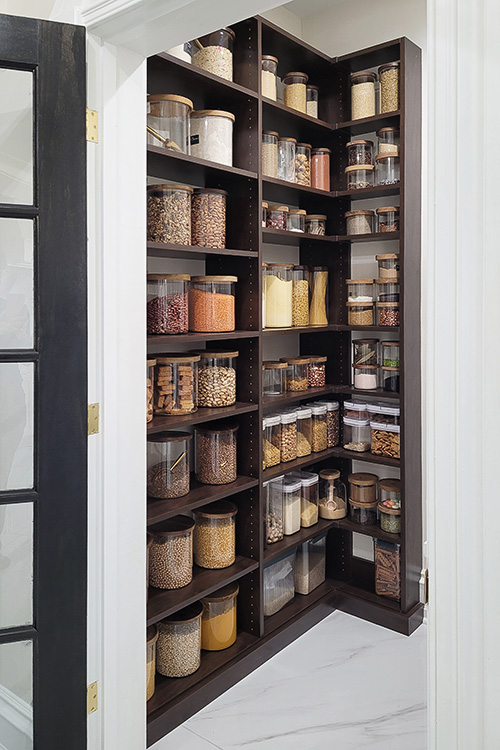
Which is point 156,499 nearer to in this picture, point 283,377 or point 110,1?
point 283,377

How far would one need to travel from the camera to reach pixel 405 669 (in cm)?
252

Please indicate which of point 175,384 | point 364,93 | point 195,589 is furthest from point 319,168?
point 195,589

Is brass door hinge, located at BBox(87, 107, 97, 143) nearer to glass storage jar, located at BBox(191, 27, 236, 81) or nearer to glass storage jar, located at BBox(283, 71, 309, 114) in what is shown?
glass storage jar, located at BBox(191, 27, 236, 81)

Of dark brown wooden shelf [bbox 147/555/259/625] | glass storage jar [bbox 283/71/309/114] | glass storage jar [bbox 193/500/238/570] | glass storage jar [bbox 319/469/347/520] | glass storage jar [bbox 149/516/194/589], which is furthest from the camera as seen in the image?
glass storage jar [bbox 319/469/347/520]

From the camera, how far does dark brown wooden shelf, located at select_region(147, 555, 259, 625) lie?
82.5 inches

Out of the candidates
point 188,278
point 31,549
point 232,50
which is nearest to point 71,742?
point 31,549

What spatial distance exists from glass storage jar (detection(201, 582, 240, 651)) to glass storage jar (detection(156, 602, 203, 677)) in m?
0.11

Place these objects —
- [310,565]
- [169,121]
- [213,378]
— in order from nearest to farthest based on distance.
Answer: [169,121]
[213,378]
[310,565]

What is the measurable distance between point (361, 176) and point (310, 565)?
191 cm

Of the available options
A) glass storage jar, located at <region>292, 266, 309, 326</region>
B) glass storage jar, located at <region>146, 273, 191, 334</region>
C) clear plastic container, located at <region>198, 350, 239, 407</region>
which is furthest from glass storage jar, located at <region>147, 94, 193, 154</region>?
glass storage jar, located at <region>292, 266, 309, 326</region>

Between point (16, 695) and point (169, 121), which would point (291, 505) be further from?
point (169, 121)

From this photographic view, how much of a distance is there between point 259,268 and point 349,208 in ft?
2.99

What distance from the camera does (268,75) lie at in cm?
260

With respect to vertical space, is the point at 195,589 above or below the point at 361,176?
below
